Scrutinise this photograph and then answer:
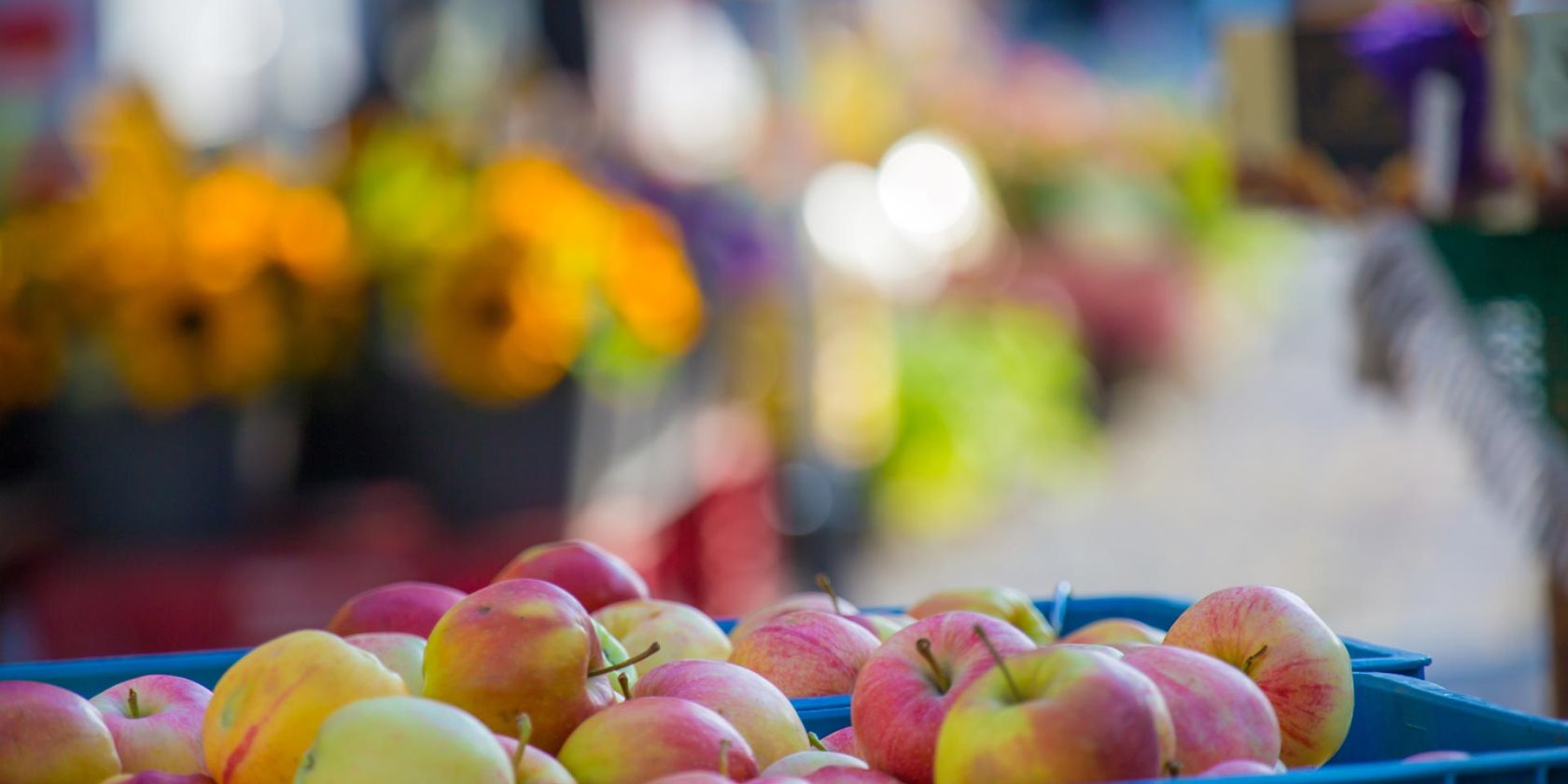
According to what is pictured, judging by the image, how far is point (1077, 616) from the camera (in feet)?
5.52

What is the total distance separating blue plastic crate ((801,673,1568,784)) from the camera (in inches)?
37.4

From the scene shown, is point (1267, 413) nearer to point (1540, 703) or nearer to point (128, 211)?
point (1540, 703)

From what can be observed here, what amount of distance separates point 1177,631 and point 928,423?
171 inches

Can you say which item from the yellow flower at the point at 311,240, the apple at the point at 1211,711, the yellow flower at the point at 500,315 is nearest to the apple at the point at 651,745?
the apple at the point at 1211,711

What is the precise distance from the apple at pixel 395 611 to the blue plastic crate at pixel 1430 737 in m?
0.37

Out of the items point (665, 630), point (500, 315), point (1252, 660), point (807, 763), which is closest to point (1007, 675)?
point (807, 763)

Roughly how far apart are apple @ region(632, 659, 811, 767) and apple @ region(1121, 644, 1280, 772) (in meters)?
0.24

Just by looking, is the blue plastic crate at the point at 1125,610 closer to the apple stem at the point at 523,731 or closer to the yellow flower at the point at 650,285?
the apple stem at the point at 523,731

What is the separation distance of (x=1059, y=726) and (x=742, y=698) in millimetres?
283

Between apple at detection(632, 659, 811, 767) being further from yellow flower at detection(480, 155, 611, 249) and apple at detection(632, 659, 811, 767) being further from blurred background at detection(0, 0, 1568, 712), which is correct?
yellow flower at detection(480, 155, 611, 249)

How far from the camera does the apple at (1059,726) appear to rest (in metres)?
0.94

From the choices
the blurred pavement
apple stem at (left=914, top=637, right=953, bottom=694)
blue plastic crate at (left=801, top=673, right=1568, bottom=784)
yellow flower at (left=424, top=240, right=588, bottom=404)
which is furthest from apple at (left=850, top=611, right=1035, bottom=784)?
the blurred pavement

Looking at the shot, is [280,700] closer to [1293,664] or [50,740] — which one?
[50,740]

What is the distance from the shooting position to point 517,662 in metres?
1.10
